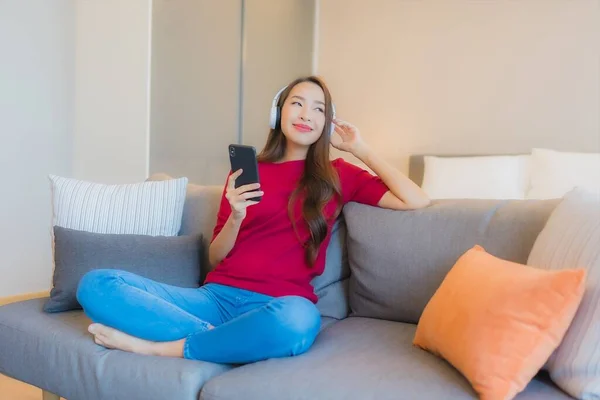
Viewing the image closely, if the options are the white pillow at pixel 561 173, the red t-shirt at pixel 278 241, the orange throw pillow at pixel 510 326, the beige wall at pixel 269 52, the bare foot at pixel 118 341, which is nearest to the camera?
the orange throw pillow at pixel 510 326

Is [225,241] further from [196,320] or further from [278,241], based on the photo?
[196,320]

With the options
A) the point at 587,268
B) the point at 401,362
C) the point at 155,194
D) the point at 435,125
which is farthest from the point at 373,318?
the point at 435,125

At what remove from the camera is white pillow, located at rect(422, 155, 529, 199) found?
9.21 ft

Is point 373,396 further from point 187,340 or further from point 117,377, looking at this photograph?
point 117,377

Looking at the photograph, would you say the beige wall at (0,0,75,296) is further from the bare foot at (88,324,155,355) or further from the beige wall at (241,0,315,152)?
the bare foot at (88,324,155,355)

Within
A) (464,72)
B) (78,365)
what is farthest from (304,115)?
(464,72)

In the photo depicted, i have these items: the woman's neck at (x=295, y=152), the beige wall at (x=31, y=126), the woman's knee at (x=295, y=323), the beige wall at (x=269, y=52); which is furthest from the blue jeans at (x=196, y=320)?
the beige wall at (x=269, y=52)

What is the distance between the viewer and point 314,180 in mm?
1739

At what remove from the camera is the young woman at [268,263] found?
1.34 meters

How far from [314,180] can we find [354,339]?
51 cm

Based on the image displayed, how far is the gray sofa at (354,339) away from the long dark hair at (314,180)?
3.9 inches

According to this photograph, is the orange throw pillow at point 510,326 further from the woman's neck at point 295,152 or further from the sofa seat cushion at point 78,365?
the woman's neck at point 295,152

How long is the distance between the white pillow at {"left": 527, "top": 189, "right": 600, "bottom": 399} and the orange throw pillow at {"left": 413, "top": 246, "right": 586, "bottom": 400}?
0.04 m

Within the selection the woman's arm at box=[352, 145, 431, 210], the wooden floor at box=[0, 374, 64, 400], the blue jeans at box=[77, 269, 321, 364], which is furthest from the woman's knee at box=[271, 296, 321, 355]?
the wooden floor at box=[0, 374, 64, 400]
